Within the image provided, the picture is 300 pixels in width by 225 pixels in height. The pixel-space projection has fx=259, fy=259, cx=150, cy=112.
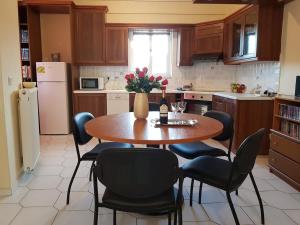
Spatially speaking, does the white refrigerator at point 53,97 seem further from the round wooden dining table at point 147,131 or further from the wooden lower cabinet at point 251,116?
the wooden lower cabinet at point 251,116

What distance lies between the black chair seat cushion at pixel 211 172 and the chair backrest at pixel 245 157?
0.03m

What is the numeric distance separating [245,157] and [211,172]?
0.97ft

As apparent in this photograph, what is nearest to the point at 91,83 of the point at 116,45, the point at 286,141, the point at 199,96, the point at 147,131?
the point at 116,45

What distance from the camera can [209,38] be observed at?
4.80m

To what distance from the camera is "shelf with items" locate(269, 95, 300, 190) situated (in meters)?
2.63

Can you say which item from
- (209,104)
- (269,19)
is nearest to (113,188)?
(269,19)

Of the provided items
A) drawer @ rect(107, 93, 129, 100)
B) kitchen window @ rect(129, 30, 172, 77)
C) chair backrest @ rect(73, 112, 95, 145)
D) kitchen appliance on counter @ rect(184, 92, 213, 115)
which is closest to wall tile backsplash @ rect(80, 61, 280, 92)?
kitchen window @ rect(129, 30, 172, 77)

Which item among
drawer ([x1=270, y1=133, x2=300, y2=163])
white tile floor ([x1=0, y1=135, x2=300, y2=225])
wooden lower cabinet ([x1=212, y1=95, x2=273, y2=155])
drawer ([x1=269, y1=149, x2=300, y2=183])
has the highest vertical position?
wooden lower cabinet ([x1=212, y1=95, x2=273, y2=155])

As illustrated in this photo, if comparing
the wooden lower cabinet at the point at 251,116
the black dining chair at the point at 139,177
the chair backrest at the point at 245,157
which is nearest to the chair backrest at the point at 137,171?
the black dining chair at the point at 139,177

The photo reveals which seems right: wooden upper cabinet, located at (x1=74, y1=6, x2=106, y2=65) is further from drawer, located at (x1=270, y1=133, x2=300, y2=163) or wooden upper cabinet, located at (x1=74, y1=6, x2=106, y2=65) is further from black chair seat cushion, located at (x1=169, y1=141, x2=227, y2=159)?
drawer, located at (x1=270, y1=133, x2=300, y2=163)

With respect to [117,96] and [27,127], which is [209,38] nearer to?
[117,96]

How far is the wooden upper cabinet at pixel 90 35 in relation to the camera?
484cm

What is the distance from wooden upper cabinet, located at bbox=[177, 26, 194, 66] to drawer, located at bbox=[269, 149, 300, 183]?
104 inches

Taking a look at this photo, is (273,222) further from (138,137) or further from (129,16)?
(129,16)
